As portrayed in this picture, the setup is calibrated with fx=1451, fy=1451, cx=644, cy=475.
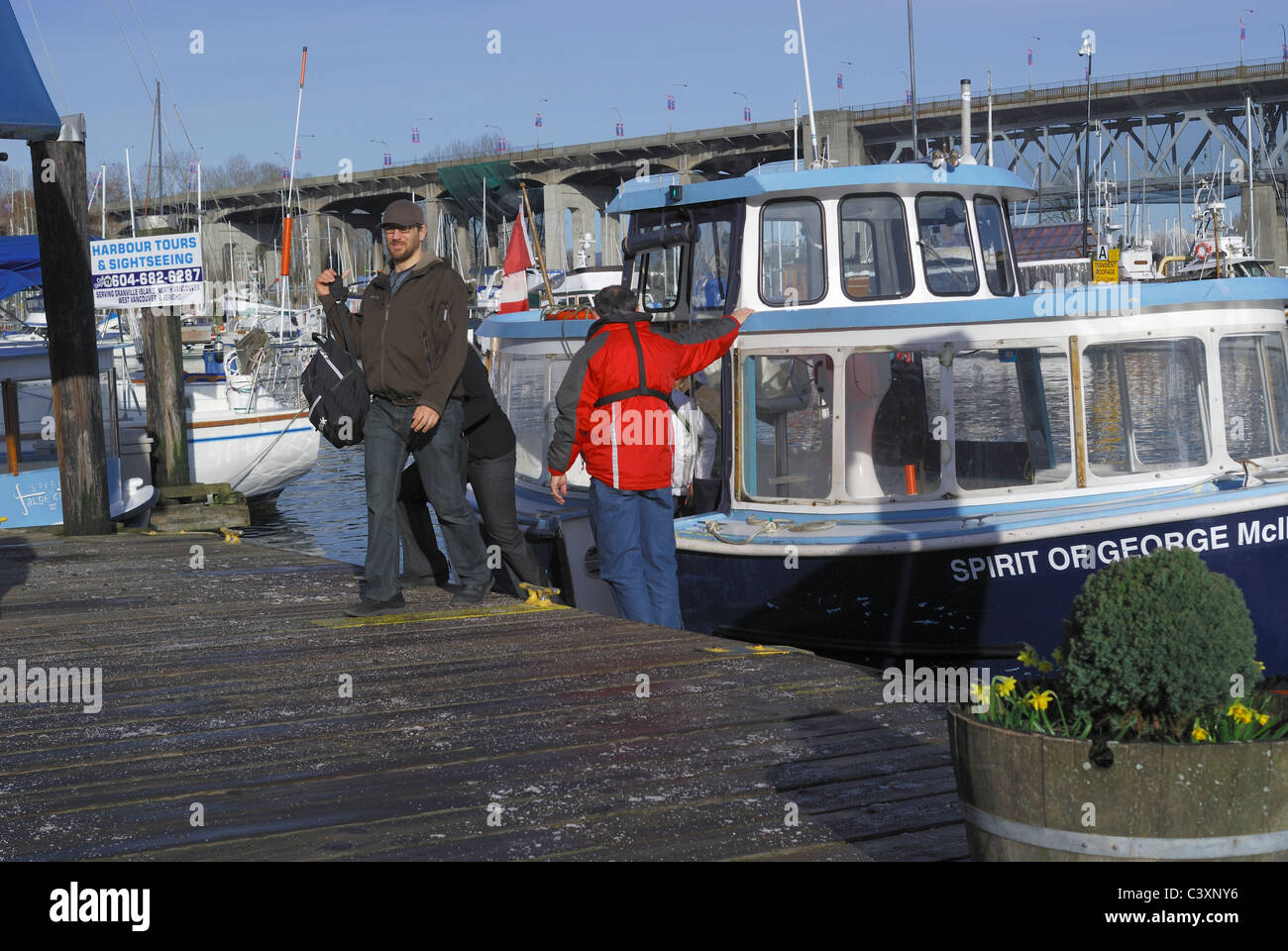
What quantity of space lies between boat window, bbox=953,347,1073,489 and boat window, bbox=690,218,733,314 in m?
1.99

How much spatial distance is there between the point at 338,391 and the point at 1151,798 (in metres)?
5.32

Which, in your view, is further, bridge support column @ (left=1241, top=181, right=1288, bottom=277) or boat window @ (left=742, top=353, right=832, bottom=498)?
bridge support column @ (left=1241, top=181, right=1288, bottom=277)

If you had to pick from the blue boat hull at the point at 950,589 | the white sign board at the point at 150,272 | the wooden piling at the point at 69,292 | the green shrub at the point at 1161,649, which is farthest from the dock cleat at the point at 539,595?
the white sign board at the point at 150,272

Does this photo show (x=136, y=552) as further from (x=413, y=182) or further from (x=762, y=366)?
(x=413, y=182)

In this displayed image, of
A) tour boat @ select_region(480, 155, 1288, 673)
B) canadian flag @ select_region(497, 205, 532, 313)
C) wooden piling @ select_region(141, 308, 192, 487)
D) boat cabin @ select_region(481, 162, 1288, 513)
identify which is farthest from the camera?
Result: wooden piling @ select_region(141, 308, 192, 487)

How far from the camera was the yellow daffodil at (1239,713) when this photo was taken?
306cm

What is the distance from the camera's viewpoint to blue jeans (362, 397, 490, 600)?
7367 millimetres

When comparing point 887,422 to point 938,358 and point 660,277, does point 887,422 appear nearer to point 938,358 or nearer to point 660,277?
point 938,358

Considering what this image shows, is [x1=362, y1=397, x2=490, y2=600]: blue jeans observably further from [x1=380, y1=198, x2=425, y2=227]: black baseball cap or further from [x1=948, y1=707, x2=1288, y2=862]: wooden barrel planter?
[x1=948, y1=707, x2=1288, y2=862]: wooden barrel planter

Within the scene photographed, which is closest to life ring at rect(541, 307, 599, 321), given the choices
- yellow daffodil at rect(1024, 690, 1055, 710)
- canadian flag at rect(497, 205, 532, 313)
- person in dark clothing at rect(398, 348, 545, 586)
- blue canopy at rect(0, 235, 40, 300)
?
canadian flag at rect(497, 205, 532, 313)

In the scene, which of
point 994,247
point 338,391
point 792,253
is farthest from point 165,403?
point 338,391

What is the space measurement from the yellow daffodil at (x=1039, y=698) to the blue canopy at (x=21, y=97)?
23.9ft
